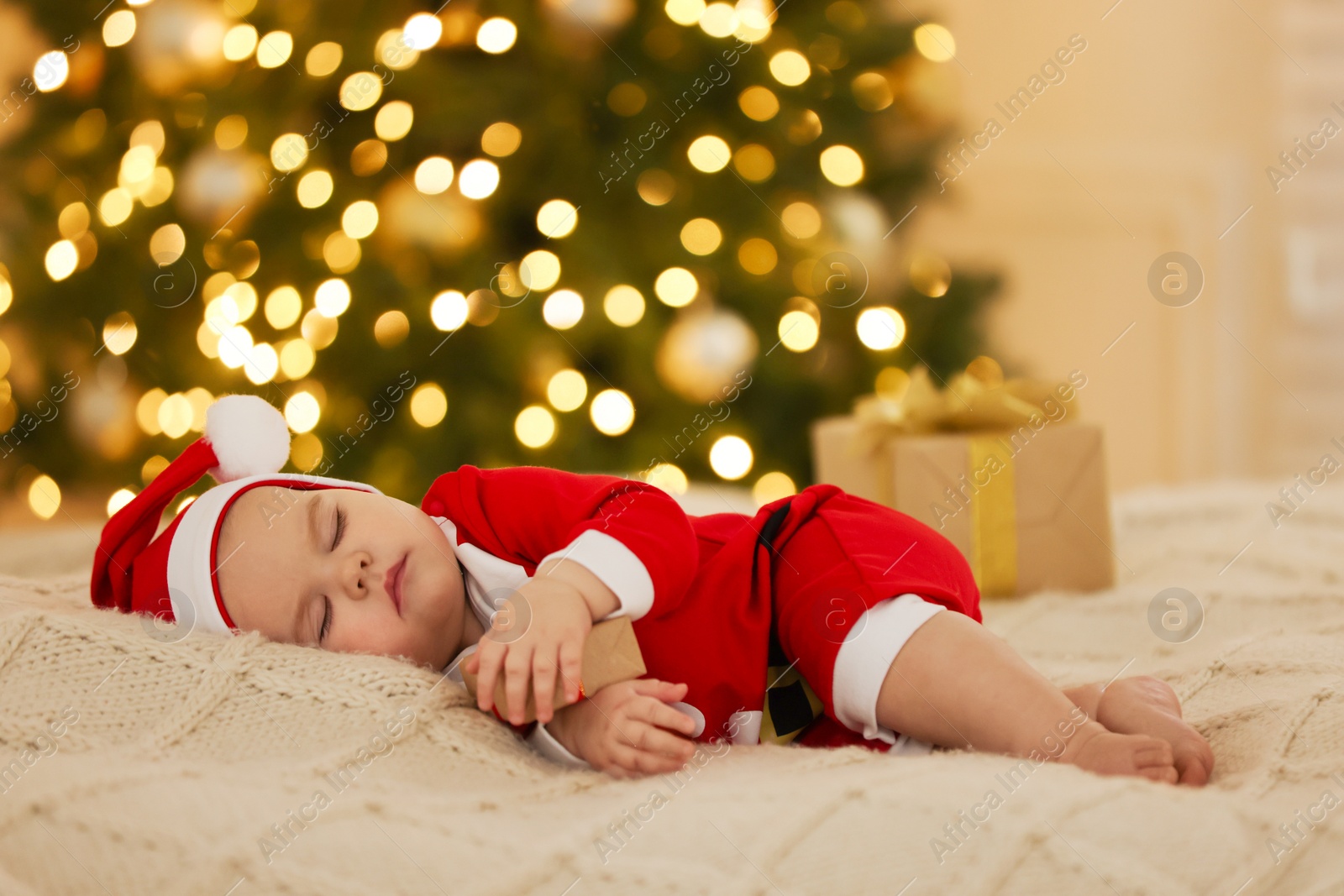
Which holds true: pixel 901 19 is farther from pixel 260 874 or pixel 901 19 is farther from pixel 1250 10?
pixel 260 874

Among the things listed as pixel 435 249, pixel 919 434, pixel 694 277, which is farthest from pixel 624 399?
pixel 919 434

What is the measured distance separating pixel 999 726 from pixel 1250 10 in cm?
286

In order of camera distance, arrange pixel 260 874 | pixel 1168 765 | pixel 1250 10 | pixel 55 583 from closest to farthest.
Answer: pixel 260 874 < pixel 1168 765 < pixel 55 583 < pixel 1250 10

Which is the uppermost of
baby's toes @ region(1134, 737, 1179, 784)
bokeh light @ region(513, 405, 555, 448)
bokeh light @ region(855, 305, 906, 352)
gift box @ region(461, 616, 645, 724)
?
bokeh light @ region(855, 305, 906, 352)

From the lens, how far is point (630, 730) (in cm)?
75

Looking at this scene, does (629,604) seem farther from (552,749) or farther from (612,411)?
(612,411)

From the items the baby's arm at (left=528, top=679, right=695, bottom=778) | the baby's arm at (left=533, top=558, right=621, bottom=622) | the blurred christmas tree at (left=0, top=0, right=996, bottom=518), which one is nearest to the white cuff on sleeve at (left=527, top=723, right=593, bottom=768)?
the baby's arm at (left=528, top=679, right=695, bottom=778)

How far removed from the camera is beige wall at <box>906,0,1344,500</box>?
281cm

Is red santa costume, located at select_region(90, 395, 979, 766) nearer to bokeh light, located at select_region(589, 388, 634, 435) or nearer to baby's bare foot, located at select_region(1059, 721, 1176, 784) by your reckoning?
baby's bare foot, located at select_region(1059, 721, 1176, 784)

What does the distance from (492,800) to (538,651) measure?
4.4 inches

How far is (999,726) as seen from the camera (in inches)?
30.4

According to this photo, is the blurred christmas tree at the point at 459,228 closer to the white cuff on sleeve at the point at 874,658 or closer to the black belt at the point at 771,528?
the black belt at the point at 771,528

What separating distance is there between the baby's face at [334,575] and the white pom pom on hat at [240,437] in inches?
2.8

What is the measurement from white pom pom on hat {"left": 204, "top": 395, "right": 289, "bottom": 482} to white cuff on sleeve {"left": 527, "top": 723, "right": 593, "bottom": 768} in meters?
0.39
